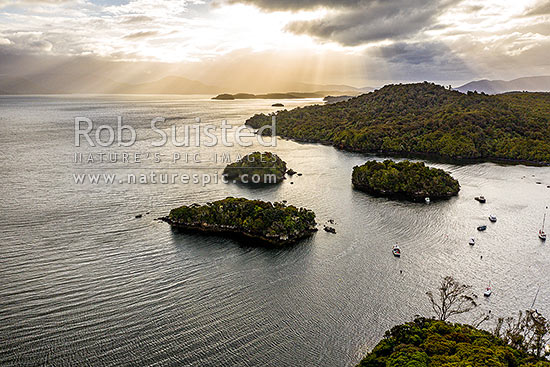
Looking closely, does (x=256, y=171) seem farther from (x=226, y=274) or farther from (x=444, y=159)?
(x=444, y=159)

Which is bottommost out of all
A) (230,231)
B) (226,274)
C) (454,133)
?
(226,274)

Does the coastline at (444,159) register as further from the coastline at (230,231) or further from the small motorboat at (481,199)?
the coastline at (230,231)

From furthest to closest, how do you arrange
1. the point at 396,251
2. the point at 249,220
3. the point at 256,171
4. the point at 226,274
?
the point at 256,171, the point at 249,220, the point at 396,251, the point at 226,274

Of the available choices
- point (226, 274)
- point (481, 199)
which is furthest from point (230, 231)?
point (481, 199)

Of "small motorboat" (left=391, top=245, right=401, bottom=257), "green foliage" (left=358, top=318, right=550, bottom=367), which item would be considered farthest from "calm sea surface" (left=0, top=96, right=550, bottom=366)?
"green foliage" (left=358, top=318, right=550, bottom=367)

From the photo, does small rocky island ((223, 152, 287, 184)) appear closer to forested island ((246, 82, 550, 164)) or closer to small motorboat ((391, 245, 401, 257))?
small motorboat ((391, 245, 401, 257))

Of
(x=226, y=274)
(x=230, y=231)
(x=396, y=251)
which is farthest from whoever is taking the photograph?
(x=230, y=231)

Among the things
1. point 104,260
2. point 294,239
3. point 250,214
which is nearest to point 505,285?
point 294,239
